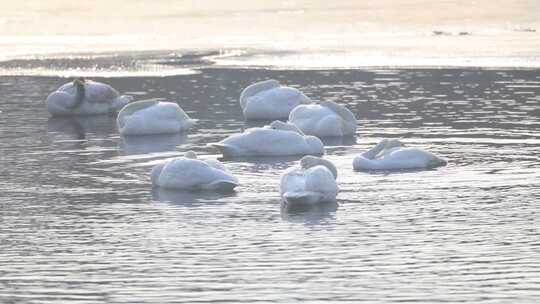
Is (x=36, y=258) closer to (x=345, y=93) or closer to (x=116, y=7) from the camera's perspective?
(x=345, y=93)

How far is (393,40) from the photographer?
49281mm

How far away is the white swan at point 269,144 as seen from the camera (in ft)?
74.9

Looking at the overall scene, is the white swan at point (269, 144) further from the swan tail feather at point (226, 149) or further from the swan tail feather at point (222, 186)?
the swan tail feather at point (222, 186)

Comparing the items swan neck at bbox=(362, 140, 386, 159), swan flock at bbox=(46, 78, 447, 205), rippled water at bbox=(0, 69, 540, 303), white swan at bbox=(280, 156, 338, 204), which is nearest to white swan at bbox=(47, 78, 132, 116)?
swan flock at bbox=(46, 78, 447, 205)

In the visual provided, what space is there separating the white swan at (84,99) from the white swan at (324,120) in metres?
6.74

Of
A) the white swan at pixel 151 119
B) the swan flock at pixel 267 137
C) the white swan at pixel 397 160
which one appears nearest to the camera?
the swan flock at pixel 267 137

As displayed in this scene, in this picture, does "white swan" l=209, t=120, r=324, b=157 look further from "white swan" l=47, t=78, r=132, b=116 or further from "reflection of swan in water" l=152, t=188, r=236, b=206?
"white swan" l=47, t=78, r=132, b=116

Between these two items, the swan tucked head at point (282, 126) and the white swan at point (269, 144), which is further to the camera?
the swan tucked head at point (282, 126)

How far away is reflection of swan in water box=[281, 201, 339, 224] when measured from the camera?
17.6m

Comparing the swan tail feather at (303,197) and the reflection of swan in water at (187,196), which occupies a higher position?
the swan tail feather at (303,197)

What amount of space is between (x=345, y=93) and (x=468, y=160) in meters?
11.4

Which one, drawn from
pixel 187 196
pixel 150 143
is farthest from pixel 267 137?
pixel 187 196

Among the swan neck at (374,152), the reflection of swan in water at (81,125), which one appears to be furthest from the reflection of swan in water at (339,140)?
the reflection of swan in water at (81,125)

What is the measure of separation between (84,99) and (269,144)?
9737 millimetres
